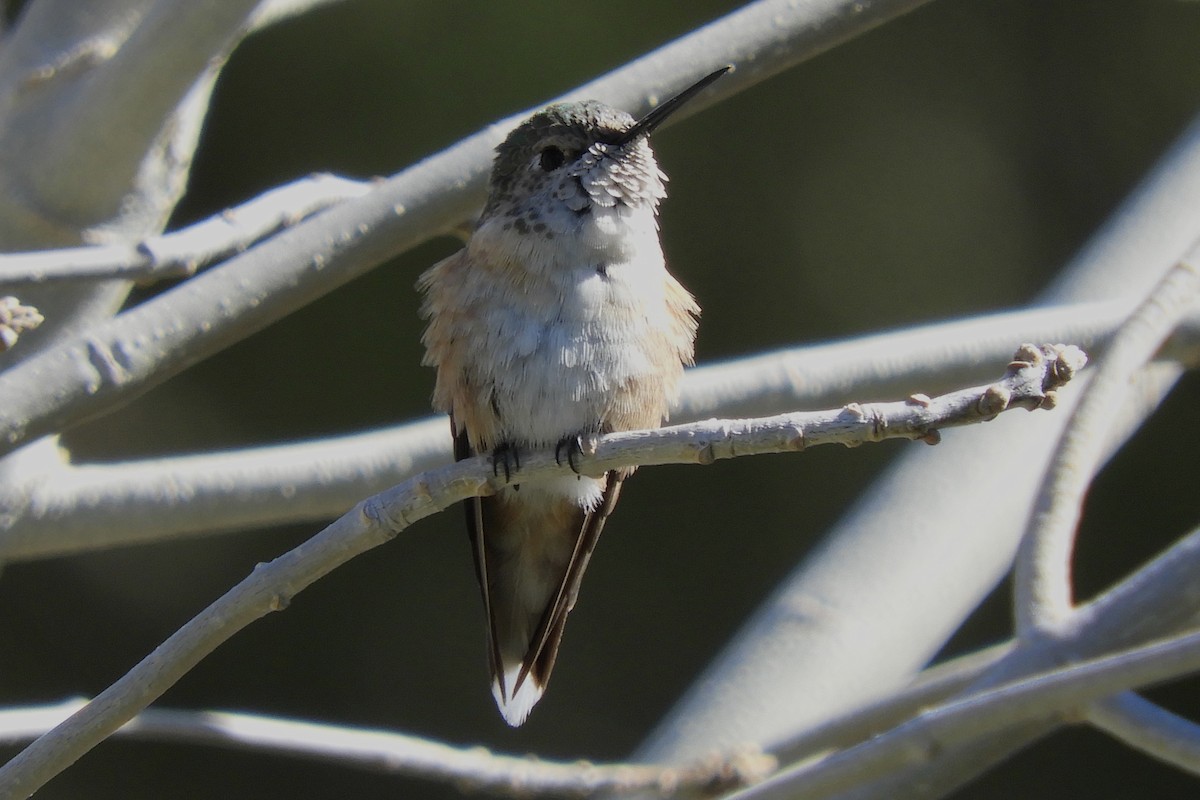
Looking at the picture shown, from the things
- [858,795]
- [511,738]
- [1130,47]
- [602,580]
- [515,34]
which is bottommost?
[511,738]

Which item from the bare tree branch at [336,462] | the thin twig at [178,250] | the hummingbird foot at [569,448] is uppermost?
the thin twig at [178,250]

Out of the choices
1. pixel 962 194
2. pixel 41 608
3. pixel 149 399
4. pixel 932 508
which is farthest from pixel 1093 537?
pixel 41 608

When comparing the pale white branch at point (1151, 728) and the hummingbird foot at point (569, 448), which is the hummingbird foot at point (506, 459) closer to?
the hummingbird foot at point (569, 448)

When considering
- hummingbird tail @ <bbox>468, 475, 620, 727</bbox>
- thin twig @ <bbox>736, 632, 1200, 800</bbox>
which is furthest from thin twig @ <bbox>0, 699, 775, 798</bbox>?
hummingbird tail @ <bbox>468, 475, 620, 727</bbox>

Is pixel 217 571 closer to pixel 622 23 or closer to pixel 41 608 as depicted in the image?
pixel 41 608

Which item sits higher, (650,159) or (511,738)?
(650,159)

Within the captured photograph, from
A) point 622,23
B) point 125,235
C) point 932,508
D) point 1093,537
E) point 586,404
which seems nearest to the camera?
point 586,404

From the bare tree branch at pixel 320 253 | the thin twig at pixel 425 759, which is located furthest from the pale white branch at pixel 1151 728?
the bare tree branch at pixel 320 253
